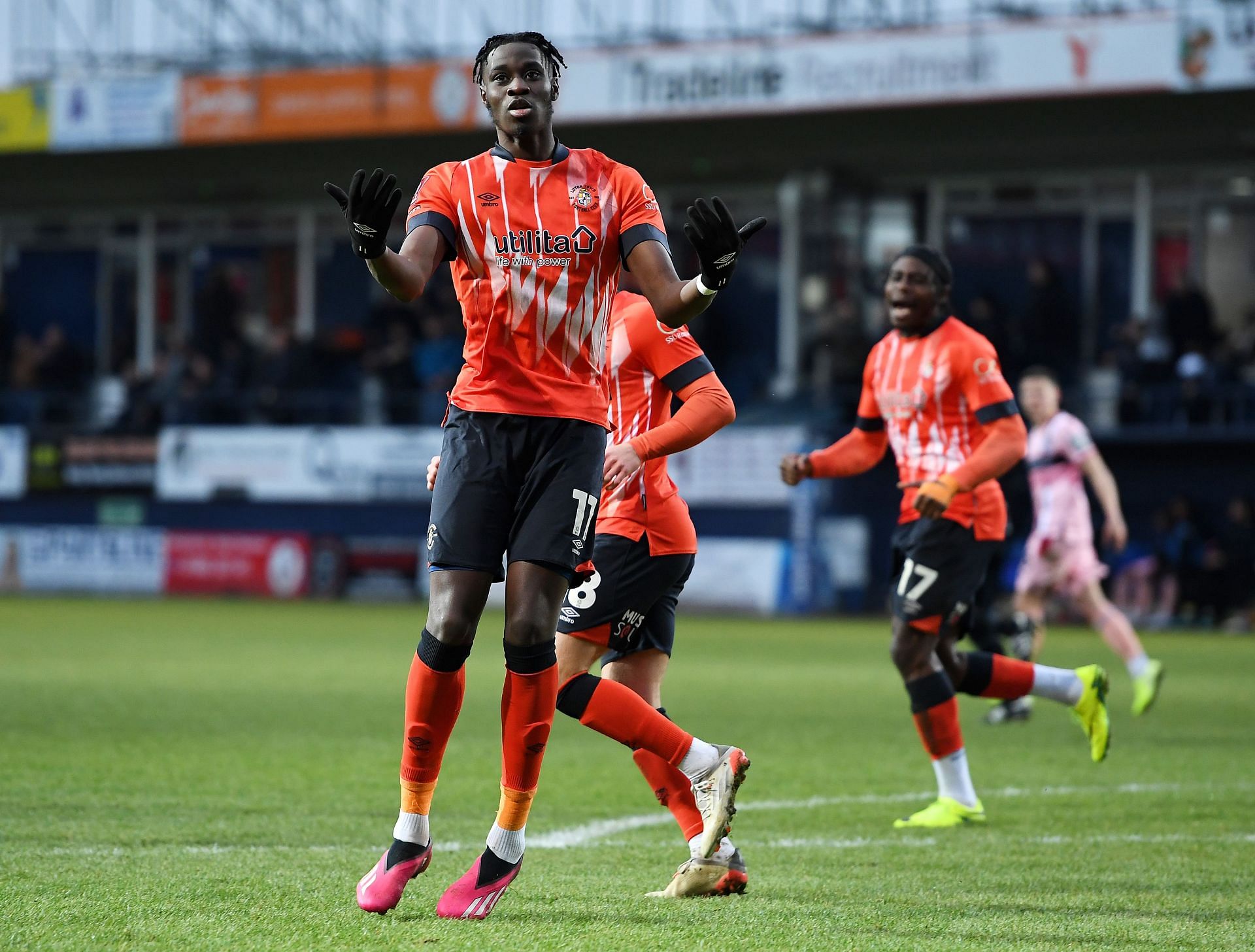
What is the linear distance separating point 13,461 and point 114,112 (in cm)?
576

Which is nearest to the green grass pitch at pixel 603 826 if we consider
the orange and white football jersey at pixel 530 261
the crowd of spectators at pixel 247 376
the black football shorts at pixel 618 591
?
the black football shorts at pixel 618 591

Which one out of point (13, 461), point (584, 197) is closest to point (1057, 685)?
point (584, 197)

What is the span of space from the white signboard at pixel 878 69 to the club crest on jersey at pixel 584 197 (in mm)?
18567

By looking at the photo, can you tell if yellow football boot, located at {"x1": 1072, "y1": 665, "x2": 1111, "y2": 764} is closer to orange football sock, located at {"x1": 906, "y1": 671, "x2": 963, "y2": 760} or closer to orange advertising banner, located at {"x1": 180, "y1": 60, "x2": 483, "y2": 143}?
orange football sock, located at {"x1": 906, "y1": 671, "x2": 963, "y2": 760}

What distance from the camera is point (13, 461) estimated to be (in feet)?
91.2

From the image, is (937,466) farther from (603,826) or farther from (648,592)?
(648,592)

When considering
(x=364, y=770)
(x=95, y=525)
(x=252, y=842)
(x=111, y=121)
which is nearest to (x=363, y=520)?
(x=95, y=525)

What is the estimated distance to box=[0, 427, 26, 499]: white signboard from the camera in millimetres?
27750

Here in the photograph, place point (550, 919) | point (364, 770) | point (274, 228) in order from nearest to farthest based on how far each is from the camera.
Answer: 1. point (550, 919)
2. point (364, 770)
3. point (274, 228)

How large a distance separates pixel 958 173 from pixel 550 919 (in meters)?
24.0

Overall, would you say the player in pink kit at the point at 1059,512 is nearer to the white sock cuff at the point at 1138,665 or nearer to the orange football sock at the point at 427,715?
the white sock cuff at the point at 1138,665

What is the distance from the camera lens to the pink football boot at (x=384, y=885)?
468cm

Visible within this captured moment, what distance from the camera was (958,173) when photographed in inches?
1077

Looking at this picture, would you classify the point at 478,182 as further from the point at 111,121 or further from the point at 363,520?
the point at 111,121
